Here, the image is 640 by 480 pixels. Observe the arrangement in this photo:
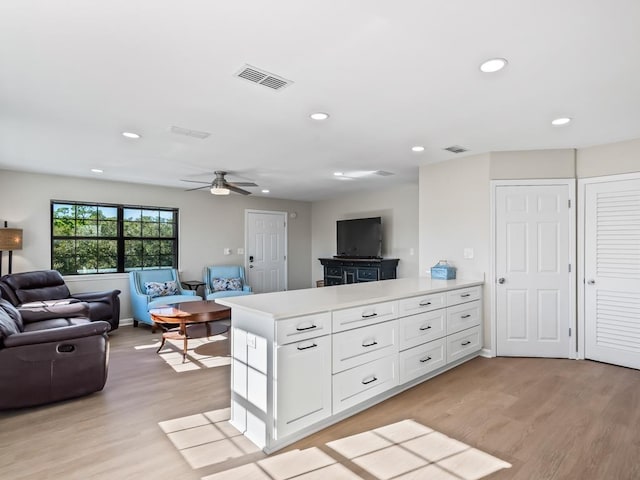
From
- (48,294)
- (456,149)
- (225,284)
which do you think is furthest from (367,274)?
(48,294)

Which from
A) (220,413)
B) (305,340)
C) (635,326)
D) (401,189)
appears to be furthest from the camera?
(401,189)

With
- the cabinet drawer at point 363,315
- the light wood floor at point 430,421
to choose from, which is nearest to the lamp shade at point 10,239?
the light wood floor at point 430,421

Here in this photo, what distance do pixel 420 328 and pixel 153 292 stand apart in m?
4.39

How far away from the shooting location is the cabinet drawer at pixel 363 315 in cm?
259

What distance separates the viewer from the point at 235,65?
7.08ft

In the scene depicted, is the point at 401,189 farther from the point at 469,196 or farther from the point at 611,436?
the point at 611,436

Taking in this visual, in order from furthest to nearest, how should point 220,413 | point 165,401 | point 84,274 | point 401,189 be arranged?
point 401,189 < point 84,274 < point 165,401 < point 220,413

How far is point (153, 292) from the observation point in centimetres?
575

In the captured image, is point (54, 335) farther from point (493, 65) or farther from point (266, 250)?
point (266, 250)

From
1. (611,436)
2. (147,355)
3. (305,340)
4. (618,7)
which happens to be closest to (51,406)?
(147,355)

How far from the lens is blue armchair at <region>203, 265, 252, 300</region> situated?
6.37 m

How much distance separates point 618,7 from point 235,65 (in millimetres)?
1965

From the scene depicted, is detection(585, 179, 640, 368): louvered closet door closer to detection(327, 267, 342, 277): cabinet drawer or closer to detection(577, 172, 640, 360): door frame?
detection(577, 172, 640, 360): door frame

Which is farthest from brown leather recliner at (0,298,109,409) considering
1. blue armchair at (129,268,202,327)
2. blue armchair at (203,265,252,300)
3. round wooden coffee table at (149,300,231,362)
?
blue armchair at (203,265,252,300)
